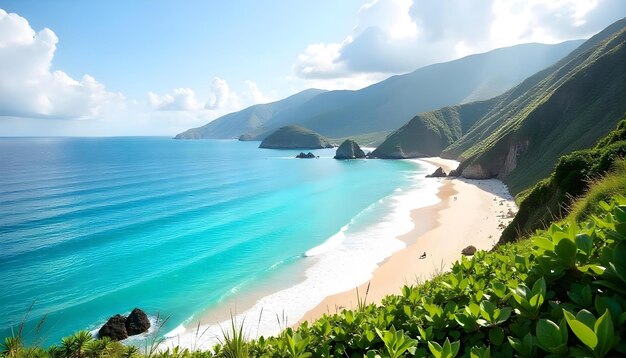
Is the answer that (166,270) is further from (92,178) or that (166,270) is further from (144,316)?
(92,178)

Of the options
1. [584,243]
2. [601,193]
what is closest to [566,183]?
[601,193]

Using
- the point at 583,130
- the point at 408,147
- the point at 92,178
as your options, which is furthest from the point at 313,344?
the point at 408,147

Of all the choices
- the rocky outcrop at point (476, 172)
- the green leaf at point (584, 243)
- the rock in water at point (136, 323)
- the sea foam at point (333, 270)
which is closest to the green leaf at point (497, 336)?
the green leaf at point (584, 243)

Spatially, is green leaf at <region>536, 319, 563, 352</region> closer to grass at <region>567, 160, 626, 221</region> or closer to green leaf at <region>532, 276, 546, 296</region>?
green leaf at <region>532, 276, 546, 296</region>

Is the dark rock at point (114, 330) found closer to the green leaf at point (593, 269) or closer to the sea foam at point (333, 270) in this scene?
the sea foam at point (333, 270)

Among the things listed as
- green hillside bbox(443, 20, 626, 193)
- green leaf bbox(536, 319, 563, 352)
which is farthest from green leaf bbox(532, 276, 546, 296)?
green hillside bbox(443, 20, 626, 193)

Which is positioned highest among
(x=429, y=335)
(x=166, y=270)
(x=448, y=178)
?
(x=429, y=335)
